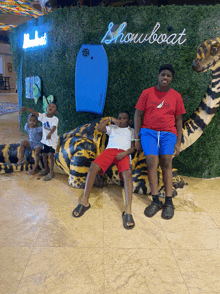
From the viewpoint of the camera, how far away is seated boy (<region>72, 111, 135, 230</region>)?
2489 millimetres

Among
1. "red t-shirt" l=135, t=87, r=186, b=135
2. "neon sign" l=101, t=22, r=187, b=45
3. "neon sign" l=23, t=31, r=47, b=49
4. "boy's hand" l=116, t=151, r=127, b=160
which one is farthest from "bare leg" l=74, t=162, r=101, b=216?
"neon sign" l=23, t=31, r=47, b=49

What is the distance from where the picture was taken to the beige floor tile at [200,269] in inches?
64.1

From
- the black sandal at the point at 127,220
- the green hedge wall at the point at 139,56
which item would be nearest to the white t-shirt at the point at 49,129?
the green hedge wall at the point at 139,56

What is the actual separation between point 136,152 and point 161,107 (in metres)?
0.75

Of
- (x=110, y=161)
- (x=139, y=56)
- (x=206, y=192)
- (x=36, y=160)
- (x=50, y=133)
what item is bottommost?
(x=206, y=192)

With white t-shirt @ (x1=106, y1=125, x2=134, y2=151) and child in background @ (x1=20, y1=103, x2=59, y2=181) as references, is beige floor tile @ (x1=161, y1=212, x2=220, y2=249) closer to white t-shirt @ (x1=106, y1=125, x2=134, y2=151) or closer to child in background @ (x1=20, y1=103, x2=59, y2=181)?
white t-shirt @ (x1=106, y1=125, x2=134, y2=151)

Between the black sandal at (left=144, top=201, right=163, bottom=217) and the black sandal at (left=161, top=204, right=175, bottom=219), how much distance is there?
68 mm

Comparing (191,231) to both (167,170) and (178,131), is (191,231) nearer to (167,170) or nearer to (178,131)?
(167,170)

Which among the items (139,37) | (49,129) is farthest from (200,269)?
(139,37)

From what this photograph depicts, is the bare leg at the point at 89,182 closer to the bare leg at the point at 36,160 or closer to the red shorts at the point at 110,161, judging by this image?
the red shorts at the point at 110,161

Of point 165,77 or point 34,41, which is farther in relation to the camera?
point 34,41

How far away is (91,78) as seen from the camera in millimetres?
4000

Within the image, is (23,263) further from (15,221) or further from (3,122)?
(3,122)

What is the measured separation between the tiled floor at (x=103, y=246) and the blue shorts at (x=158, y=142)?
0.69 m
